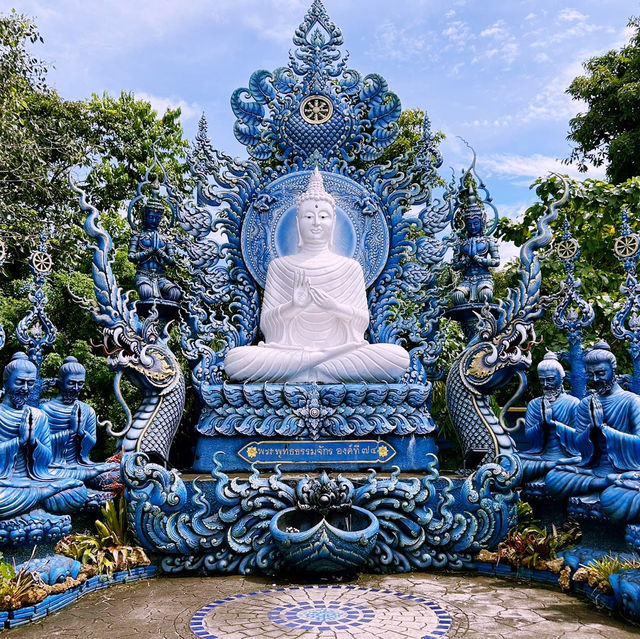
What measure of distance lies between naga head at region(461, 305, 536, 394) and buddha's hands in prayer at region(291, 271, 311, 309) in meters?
2.27

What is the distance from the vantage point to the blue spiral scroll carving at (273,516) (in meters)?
6.85

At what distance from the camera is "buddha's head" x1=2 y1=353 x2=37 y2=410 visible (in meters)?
6.28

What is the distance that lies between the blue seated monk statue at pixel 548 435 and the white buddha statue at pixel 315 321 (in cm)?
174

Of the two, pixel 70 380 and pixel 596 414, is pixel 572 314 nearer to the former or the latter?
pixel 596 414

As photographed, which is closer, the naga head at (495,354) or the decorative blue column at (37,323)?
the decorative blue column at (37,323)

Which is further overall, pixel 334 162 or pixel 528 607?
pixel 334 162

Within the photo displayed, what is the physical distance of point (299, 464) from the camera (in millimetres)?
7887

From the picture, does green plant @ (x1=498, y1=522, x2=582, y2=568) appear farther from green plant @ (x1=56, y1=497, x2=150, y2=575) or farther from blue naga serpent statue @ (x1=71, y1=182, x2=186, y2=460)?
blue naga serpent statue @ (x1=71, y1=182, x2=186, y2=460)

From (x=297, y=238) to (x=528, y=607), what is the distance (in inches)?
232

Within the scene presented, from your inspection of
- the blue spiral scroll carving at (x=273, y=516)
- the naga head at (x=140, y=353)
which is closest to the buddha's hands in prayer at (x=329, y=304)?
the naga head at (x=140, y=353)

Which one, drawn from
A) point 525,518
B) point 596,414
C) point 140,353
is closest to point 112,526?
point 140,353

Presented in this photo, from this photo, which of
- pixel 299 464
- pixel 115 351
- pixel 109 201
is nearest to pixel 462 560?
pixel 299 464

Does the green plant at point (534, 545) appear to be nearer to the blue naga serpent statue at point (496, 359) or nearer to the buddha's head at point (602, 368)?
the blue naga serpent statue at point (496, 359)

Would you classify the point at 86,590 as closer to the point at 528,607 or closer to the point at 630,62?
the point at 528,607
